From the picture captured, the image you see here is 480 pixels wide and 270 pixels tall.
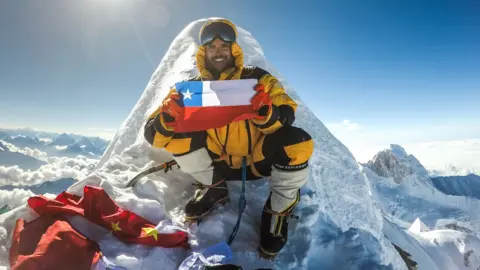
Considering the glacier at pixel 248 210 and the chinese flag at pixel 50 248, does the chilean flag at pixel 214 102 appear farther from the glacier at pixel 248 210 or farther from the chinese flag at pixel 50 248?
the chinese flag at pixel 50 248

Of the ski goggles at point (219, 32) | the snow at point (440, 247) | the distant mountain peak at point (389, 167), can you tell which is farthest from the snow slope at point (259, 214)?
the distant mountain peak at point (389, 167)

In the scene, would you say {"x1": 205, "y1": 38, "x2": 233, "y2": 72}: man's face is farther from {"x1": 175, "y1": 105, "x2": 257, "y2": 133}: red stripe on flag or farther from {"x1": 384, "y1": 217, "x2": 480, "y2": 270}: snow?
{"x1": 384, "y1": 217, "x2": 480, "y2": 270}: snow

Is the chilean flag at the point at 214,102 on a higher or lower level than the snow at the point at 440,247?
higher

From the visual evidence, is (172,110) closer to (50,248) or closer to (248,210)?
(50,248)

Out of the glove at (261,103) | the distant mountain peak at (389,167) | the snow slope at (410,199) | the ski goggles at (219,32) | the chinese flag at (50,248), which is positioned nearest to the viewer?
the chinese flag at (50,248)

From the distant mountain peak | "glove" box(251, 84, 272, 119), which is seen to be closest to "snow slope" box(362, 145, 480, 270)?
the distant mountain peak

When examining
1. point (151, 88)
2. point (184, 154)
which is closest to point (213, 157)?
point (184, 154)

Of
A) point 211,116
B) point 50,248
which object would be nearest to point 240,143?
point 211,116
